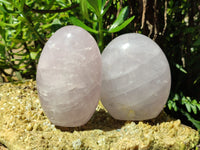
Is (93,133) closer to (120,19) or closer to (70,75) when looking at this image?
(70,75)

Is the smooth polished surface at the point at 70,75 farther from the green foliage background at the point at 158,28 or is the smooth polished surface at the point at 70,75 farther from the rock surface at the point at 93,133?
the green foliage background at the point at 158,28

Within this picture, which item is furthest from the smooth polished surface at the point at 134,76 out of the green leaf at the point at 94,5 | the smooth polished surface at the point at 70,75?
the green leaf at the point at 94,5

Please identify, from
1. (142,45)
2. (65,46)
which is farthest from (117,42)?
(65,46)

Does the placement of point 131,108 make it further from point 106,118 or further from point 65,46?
point 65,46

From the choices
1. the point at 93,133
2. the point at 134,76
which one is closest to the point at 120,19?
the point at 134,76

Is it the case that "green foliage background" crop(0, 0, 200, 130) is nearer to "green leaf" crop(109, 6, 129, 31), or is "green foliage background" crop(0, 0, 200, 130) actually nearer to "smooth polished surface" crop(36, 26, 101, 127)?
"green leaf" crop(109, 6, 129, 31)

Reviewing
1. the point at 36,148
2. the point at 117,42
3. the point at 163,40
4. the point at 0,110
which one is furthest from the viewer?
the point at 163,40

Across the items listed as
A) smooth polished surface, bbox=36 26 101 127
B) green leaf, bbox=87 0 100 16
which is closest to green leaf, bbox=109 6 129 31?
green leaf, bbox=87 0 100 16
